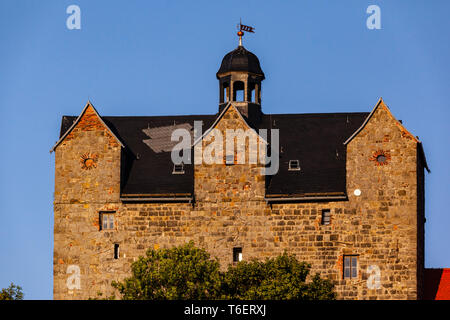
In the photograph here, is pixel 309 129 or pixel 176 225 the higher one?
pixel 309 129

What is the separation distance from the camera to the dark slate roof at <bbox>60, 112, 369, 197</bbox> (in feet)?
293

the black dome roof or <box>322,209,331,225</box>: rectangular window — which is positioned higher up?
the black dome roof

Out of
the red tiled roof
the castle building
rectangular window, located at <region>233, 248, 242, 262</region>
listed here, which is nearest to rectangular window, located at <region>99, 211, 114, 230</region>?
the castle building

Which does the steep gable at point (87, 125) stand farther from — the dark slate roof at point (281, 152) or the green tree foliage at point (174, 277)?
the green tree foliage at point (174, 277)

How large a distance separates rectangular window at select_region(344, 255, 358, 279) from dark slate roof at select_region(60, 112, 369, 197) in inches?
183

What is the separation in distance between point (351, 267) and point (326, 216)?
4033 mm

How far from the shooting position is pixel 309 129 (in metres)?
94.8

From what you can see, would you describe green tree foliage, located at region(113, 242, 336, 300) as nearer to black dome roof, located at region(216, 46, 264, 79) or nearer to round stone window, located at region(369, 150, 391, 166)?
round stone window, located at region(369, 150, 391, 166)

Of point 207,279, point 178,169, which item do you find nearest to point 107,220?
point 178,169

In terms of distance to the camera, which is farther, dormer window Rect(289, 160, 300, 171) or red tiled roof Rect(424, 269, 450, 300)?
red tiled roof Rect(424, 269, 450, 300)

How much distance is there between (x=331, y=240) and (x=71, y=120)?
→ 2270 centimetres

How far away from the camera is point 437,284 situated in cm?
9194
